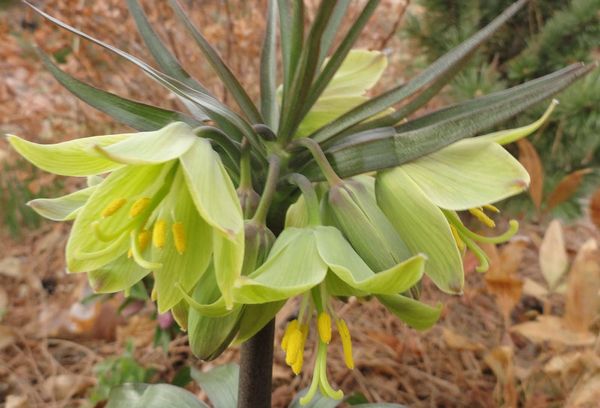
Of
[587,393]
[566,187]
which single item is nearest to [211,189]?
[587,393]

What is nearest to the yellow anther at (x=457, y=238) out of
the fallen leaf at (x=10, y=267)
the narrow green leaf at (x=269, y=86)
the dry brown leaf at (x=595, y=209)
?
the narrow green leaf at (x=269, y=86)

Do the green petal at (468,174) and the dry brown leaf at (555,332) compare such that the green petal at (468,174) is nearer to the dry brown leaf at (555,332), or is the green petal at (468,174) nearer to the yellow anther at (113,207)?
the yellow anther at (113,207)

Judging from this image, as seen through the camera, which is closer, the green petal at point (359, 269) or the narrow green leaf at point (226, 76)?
the green petal at point (359, 269)

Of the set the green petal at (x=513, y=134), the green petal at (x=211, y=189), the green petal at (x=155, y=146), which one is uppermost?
the green petal at (x=513, y=134)

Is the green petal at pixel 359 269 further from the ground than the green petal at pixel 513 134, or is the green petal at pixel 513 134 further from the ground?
the green petal at pixel 513 134

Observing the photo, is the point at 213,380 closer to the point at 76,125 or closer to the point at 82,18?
→ the point at 82,18

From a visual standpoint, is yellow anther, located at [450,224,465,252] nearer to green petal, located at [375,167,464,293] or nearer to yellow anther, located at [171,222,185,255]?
green petal, located at [375,167,464,293]

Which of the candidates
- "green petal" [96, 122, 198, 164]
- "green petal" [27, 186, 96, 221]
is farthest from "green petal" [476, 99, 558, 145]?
"green petal" [27, 186, 96, 221]

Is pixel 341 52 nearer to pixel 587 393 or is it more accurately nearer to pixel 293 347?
pixel 293 347
